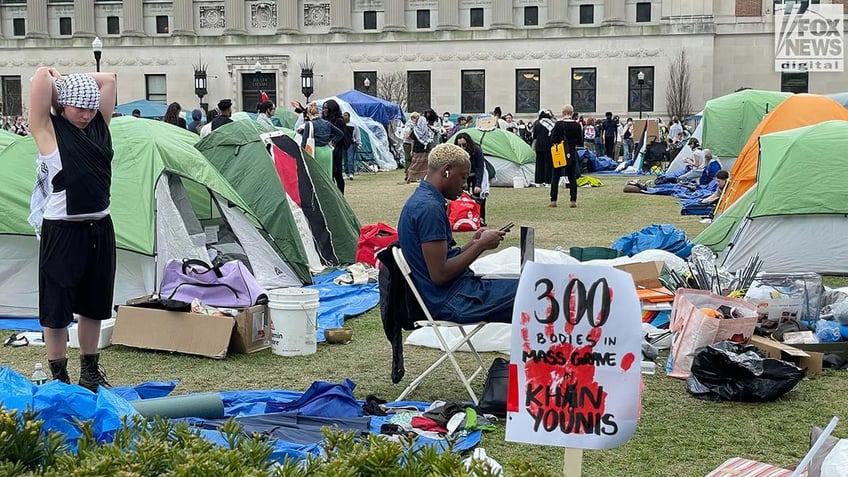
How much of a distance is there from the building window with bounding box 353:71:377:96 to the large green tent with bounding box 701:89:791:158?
106 ft

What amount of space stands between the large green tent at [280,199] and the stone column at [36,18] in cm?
5143

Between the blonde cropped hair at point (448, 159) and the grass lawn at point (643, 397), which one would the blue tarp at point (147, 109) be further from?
the blonde cropped hair at point (448, 159)

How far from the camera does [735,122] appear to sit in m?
23.9

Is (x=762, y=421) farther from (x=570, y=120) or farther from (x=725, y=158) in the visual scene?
(x=725, y=158)

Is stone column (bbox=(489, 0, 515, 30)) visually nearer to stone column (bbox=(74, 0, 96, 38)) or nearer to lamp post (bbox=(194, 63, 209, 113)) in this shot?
lamp post (bbox=(194, 63, 209, 113))

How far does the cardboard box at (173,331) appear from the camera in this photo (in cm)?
745

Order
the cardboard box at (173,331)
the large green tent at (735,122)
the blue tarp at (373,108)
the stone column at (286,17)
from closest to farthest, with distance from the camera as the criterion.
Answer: the cardboard box at (173,331)
the large green tent at (735,122)
the blue tarp at (373,108)
the stone column at (286,17)

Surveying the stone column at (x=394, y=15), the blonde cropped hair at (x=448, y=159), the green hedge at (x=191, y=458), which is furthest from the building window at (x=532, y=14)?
the green hedge at (x=191, y=458)

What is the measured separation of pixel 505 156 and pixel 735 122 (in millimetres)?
5460

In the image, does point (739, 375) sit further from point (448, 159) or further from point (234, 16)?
point (234, 16)

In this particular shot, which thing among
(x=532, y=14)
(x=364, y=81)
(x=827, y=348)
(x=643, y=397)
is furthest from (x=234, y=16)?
(x=643, y=397)

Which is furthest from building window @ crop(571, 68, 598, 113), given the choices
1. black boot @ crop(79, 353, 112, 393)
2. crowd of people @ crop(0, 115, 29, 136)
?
black boot @ crop(79, 353, 112, 393)

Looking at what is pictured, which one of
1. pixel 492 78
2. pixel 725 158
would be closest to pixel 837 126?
pixel 725 158

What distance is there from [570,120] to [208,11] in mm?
43472
